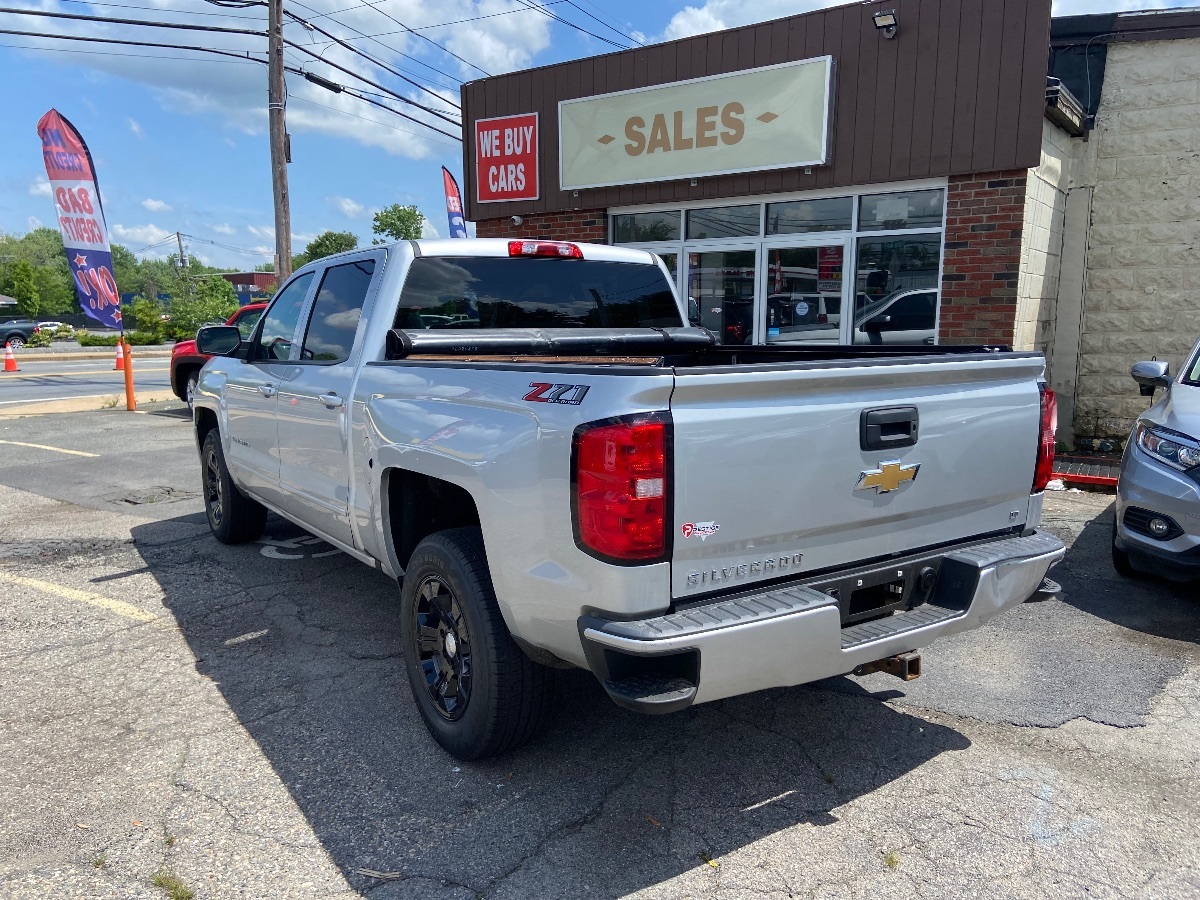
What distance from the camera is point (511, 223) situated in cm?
1277

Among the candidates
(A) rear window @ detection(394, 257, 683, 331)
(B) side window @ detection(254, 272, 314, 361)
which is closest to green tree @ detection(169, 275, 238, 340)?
(B) side window @ detection(254, 272, 314, 361)

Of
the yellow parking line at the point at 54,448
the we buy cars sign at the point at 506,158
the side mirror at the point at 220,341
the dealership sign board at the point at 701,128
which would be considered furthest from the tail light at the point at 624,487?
the we buy cars sign at the point at 506,158

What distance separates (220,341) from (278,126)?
12.7 m

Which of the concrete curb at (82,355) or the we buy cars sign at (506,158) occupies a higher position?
the we buy cars sign at (506,158)

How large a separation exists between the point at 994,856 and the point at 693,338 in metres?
2.94

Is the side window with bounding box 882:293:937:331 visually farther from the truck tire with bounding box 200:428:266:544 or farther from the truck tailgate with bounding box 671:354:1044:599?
the truck tire with bounding box 200:428:266:544

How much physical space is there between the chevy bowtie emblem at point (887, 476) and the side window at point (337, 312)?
96.7 inches

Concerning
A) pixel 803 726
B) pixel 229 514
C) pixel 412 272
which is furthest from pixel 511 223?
pixel 803 726

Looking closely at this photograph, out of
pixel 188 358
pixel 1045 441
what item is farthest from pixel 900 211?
pixel 188 358

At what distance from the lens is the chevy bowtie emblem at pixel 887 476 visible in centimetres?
290

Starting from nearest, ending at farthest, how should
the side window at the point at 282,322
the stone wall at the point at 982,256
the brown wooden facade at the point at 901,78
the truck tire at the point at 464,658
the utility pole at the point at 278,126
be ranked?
1. the truck tire at the point at 464,658
2. the side window at the point at 282,322
3. the brown wooden facade at the point at 901,78
4. the stone wall at the point at 982,256
5. the utility pole at the point at 278,126

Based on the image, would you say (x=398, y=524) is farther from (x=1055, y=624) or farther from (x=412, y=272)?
(x=1055, y=624)

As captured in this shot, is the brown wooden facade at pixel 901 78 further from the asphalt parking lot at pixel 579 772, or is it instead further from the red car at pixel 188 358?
the red car at pixel 188 358

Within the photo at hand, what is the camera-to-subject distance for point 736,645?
252 cm
